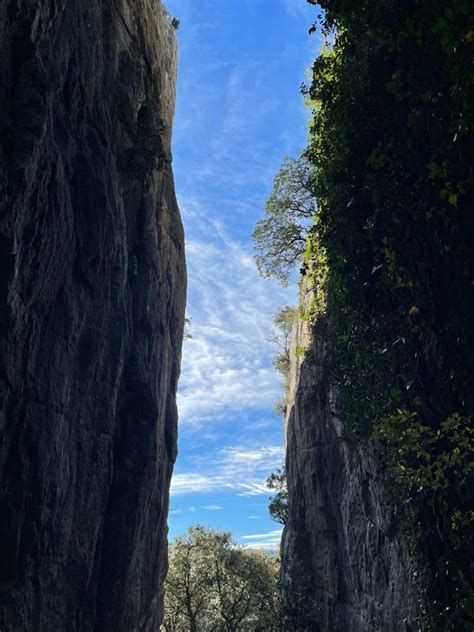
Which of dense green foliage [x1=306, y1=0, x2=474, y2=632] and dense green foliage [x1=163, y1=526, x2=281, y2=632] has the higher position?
dense green foliage [x1=306, y1=0, x2=474, y2=632]

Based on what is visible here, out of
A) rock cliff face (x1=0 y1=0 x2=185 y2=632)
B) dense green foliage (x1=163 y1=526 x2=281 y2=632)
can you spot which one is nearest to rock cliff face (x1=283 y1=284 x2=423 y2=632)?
rock cliff face (x1=0 y1=0 x2=185 y2=632)

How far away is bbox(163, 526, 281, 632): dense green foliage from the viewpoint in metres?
35.9

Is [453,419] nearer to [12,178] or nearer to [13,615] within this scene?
[12,178]

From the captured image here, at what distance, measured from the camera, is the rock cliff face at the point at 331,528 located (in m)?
15.6

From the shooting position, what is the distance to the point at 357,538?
18.9m

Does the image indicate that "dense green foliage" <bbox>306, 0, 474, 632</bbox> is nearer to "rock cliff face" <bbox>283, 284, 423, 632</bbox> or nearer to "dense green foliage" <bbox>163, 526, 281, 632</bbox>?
"rock cliff face" <bbox>283, 284, 423, 632</bbox>

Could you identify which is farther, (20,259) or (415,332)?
(20,259)

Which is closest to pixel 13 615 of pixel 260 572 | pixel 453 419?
pixel 453 419

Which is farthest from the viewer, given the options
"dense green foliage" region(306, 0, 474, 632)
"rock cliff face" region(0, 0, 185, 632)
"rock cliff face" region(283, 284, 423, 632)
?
"rock cliff face" region(283, 284, 423, 632)

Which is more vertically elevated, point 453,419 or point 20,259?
point 20,259

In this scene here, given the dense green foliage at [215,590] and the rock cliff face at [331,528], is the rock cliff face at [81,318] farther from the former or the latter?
the dense green foliage at [215,590]

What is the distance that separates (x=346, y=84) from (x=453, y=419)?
32.5ft

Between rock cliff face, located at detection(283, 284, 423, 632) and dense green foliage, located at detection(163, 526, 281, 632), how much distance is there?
9226 millimetres

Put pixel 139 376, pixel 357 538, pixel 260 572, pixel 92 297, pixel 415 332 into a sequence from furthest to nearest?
pixel 260 572 → pixel 139 376 → pixel 357 538 → pixel 92 297 → pixel 415 332
